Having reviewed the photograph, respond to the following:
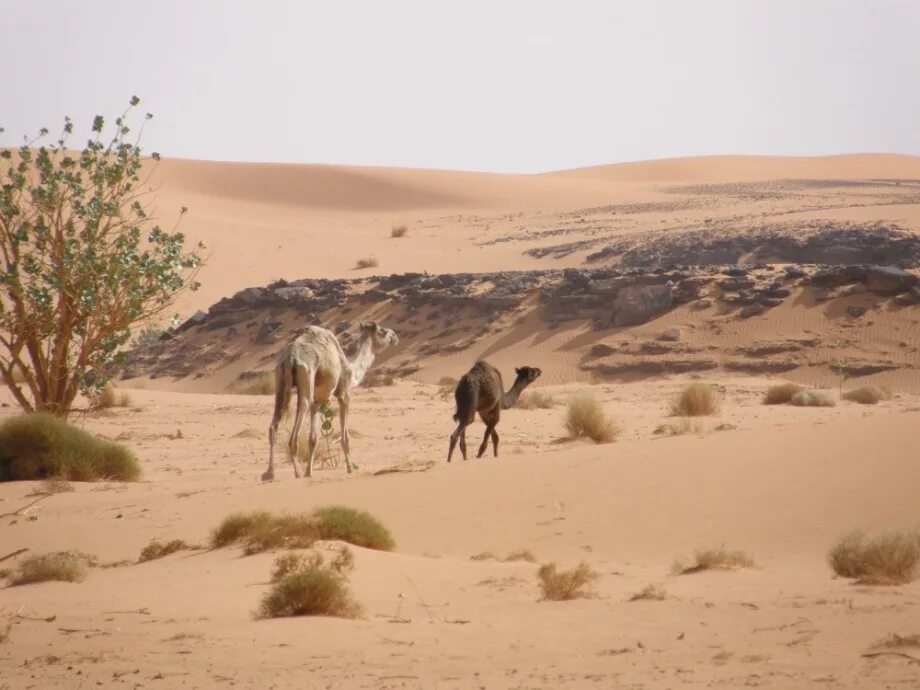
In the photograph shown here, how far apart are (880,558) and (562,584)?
86.2 inches

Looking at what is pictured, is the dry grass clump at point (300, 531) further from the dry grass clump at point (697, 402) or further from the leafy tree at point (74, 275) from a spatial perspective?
the dry grass clump at point (697, 402)

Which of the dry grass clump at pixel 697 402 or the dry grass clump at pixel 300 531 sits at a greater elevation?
the dry grass clump at pixel 300 531

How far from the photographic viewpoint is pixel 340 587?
850 centimetres

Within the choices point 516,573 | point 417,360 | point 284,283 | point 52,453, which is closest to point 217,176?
point 284,283

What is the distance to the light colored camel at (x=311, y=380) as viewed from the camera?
51.0 feet

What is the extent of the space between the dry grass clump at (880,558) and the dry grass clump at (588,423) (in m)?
9.32

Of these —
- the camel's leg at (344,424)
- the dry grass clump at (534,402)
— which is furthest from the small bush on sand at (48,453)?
the dry grass clump at (534,402)

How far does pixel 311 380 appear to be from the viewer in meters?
15.7

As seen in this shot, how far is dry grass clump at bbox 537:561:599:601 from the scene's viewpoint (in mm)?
8875

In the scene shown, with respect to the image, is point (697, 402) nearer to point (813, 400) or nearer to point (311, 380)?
point (813, 400)

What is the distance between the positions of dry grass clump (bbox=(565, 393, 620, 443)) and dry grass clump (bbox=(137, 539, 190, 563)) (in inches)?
329

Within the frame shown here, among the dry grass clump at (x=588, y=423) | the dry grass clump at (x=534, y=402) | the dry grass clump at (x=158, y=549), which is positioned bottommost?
the dry grass clump at (x=534, y=402)

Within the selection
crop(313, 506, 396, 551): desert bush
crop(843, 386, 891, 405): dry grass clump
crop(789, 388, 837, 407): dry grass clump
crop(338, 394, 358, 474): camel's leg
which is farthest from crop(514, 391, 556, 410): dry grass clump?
crop(313, 506, 396, 551): desert bush

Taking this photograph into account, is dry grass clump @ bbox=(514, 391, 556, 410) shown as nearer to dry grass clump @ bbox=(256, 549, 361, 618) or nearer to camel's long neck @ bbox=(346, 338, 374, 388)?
camel's long neck @ bbox=(346, 338, 374, 388)
